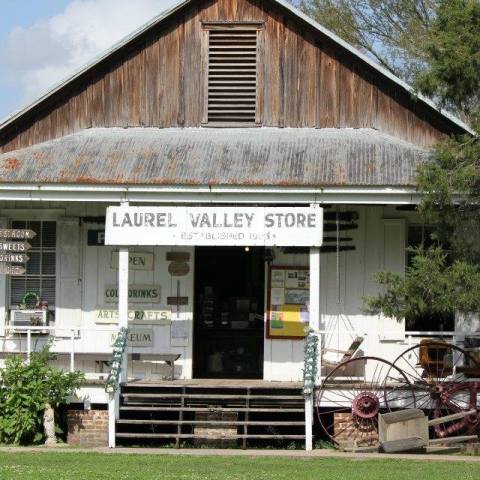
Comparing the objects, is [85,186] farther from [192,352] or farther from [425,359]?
[425,359]

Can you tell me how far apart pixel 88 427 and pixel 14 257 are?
274 centimetres

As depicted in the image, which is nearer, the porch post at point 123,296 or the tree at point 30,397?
the tree at point 30,397

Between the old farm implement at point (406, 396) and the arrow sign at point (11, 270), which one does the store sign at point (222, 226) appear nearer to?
the arrow sign at point (11, 270)

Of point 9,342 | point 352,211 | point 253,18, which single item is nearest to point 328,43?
point 253,18

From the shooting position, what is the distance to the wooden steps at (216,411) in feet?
56.2

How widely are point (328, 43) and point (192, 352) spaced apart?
17.4ft

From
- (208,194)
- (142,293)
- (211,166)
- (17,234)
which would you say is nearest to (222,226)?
(208,194)

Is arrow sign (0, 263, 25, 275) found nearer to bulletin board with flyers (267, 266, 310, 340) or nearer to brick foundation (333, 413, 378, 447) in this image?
bulletin board with flyers (267, 266, 310, 340)

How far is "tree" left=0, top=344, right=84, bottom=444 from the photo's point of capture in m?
17.1

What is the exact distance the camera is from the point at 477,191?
15.7 metres

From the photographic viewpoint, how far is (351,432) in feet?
56.4

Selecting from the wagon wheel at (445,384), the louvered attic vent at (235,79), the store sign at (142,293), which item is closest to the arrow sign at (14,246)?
the store sign at (142,293)

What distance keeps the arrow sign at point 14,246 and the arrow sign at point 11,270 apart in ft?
0.78

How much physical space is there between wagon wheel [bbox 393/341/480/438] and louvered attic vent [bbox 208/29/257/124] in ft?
15.6
